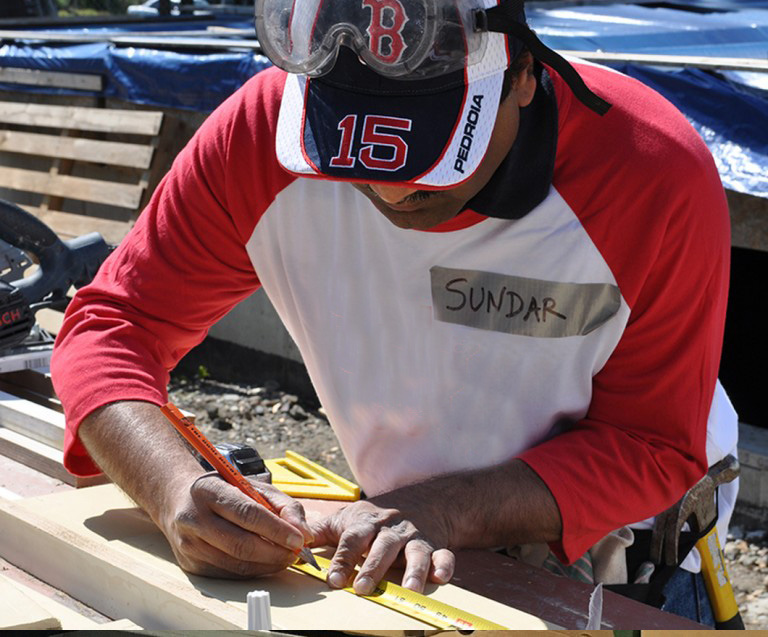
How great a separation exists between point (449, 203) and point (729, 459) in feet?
2.85

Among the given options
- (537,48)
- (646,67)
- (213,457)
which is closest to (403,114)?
(537,48)

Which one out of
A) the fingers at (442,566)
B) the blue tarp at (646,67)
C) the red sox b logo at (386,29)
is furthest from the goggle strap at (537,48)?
the blue tarp at (646,67)

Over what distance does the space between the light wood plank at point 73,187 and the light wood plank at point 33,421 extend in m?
4.47

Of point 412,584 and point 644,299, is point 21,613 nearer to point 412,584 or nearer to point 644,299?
point 412,584

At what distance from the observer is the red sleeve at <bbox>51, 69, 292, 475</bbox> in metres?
2.05

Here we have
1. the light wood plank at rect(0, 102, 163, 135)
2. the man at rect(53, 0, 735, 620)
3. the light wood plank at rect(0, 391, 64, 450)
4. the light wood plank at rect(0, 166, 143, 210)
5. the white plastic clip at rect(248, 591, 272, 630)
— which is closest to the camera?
the white plastic clip at rect(248, 591, 272, 630)

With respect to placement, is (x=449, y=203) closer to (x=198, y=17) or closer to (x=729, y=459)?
(x=729, y=459)

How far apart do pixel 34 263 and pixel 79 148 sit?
3804 mm

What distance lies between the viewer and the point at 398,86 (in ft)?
5.52

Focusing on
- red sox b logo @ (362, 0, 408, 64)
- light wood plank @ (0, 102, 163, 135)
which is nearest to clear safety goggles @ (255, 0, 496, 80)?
red sox b logo @ (362, 0, 408, 64)

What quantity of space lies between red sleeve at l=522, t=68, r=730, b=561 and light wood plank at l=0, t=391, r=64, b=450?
1002mm

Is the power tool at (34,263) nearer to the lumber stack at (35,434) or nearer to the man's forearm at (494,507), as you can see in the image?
the lumber stack at (35,434)

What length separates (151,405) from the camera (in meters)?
1.97

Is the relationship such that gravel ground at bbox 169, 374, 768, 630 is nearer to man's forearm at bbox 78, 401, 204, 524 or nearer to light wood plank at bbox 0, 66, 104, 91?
light wood plank at bbox 0, 66, 104, 91
